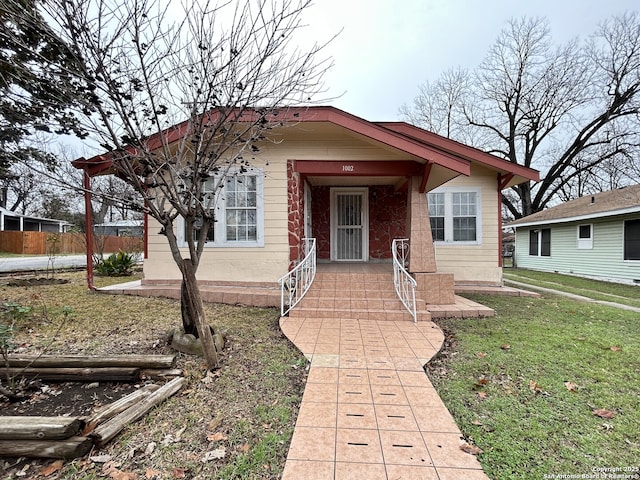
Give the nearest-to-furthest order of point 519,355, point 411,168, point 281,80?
point 519,355 < point 281,80 < point 411,168

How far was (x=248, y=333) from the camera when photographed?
448 centimetres

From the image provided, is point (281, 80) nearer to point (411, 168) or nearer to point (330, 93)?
point (330, 93)

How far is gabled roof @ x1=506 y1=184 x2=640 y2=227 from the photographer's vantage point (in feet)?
35.2

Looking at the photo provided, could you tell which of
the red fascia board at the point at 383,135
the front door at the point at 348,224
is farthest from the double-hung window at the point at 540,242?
the red fascia board at the point at 383,135

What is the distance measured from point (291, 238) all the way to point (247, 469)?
4901 millimetres

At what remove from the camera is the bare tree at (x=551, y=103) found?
53.9 feet

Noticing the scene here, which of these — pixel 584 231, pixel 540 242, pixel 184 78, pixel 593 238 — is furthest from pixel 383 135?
pixel 540 242

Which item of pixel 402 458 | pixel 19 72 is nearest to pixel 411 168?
pixel 402 458

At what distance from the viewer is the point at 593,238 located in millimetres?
12484

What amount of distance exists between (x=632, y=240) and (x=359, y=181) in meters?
10.2

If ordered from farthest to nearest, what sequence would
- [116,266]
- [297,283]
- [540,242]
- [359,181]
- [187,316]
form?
[540,242] → [116,266] → [359,181] → [297,283] → [187,316]

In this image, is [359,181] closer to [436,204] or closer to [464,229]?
[436,204]

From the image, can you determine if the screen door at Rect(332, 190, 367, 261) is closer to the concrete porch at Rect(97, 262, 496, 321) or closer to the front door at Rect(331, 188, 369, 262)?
the front door at Rect(331, 188, 369, 262)

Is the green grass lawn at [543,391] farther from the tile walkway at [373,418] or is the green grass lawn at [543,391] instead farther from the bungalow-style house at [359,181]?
the bungalow-style house at [359,181]
